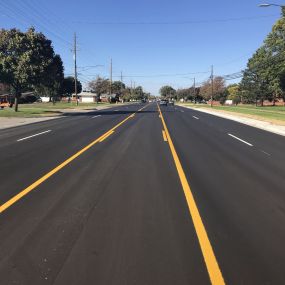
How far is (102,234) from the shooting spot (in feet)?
18.9

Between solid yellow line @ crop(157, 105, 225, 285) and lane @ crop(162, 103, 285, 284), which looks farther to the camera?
lane @ crop(162, 103, 285, 284)

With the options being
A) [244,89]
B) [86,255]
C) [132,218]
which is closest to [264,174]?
[132,218]

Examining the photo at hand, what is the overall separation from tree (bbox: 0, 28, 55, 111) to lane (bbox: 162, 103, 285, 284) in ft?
98.2

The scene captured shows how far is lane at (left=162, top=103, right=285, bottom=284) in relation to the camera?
4.78 meters

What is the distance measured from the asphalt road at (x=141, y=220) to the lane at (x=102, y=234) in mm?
14

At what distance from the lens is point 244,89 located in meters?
107

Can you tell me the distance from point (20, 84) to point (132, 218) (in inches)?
1533

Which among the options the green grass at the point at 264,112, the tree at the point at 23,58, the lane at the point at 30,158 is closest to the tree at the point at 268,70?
the green grass at the point at 264,112

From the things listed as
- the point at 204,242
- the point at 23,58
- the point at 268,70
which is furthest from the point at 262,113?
the point at 204,242

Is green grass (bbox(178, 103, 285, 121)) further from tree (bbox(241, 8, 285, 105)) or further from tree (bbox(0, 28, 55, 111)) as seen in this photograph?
tree (bbox(0, 28, 55, 111))

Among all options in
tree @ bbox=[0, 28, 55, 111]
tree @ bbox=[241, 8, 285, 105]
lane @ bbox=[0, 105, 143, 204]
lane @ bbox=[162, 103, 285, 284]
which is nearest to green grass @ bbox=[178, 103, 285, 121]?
tree @ bbox=[241, 8, 285, 105]

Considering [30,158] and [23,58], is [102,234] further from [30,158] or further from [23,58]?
[23,58]

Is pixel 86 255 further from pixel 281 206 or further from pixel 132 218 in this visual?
pixel 281 206

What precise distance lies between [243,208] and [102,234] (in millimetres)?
2703
